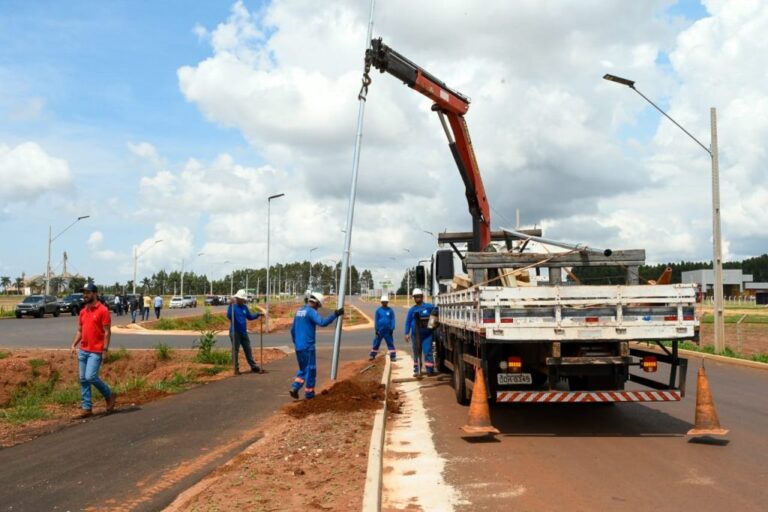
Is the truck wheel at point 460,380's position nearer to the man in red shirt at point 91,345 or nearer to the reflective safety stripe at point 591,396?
the reflective safety stripe at point 591,396

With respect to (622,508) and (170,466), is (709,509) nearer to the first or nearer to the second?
(622,508)

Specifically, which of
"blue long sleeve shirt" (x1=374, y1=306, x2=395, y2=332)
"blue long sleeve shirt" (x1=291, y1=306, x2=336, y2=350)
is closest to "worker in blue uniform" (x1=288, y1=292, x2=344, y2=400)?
"blue long sleeve shirt" (x1=291, y1=306, x2=336, y2=350)

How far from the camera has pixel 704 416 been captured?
7609mm

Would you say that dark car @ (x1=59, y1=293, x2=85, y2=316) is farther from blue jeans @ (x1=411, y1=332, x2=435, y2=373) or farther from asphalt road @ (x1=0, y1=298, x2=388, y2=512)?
asphalt road @ (x1=0, y1=298, x2=388, y2=512)

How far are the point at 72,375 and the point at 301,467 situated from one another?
11875mm

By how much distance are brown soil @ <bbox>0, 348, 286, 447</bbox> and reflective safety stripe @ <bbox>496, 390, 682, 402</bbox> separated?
5.94m

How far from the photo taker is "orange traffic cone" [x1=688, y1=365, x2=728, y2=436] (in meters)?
7.53

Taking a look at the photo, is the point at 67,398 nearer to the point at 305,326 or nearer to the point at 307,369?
the point at 307,369

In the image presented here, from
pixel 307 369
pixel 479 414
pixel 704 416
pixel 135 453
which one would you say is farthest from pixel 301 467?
pixel 704 416

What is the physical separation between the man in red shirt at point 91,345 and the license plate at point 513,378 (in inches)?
218

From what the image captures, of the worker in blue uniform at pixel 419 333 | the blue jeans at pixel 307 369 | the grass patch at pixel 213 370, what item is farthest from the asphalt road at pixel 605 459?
the grass patch at pixel 213 370

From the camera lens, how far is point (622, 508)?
5.30 metres

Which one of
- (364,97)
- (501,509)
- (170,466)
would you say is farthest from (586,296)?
(364,97)

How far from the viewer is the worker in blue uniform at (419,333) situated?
13.9m
